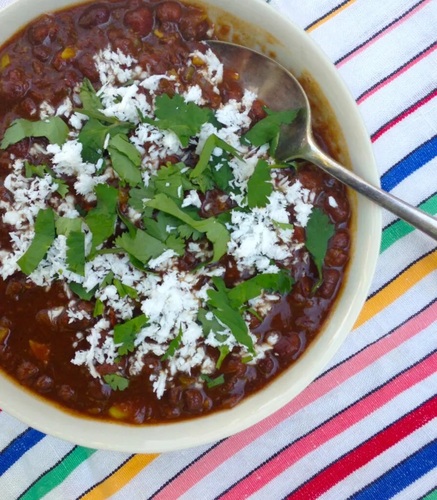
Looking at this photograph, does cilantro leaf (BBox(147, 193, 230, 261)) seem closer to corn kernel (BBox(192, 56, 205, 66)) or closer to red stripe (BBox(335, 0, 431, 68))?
corn kernel (BBox(192, 56, 205, 66))

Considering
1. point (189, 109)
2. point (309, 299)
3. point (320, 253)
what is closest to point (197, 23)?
point (189, 109)

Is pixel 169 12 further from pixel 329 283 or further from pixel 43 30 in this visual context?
pixel 329 283

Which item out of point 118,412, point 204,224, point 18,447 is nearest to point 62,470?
point 18,447

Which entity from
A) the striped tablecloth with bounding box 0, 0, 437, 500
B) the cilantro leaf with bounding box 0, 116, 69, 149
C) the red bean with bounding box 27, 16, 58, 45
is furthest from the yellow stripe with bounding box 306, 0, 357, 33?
the cilantro leaf with bounding box 0, 116, 69, 149

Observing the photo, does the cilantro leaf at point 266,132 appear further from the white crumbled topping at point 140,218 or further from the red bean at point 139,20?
the red bean at point 139,20

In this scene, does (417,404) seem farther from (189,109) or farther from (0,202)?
(0,202)

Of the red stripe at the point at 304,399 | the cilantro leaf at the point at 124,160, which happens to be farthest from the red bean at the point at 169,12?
the red stripe at the point at 304,399
